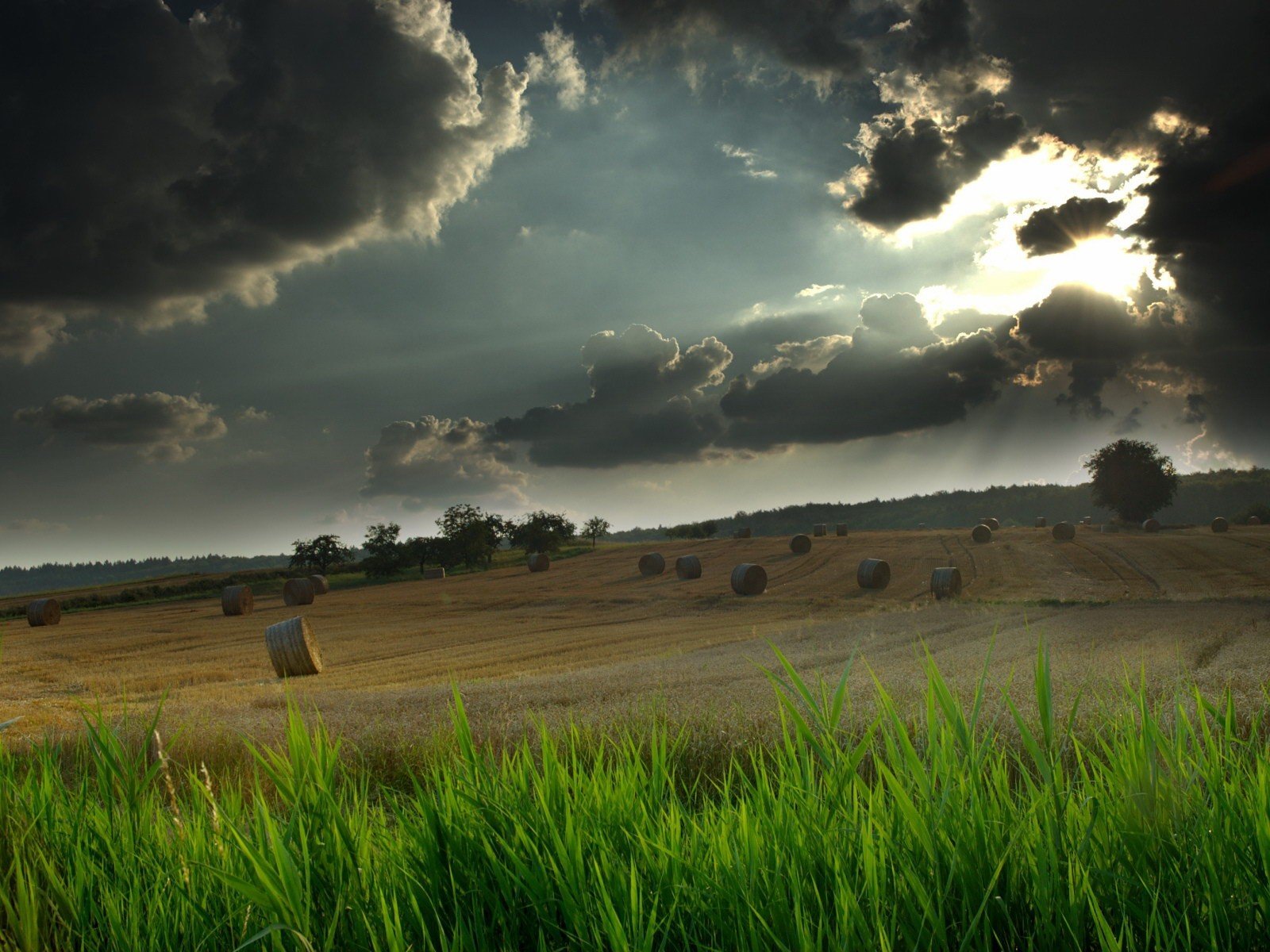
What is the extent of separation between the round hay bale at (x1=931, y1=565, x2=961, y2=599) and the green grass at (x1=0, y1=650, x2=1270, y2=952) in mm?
30476

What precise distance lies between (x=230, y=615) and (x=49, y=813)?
36.4 m

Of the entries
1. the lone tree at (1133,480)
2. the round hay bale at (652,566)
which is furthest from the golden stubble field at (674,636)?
the lone tree at (1133,480)

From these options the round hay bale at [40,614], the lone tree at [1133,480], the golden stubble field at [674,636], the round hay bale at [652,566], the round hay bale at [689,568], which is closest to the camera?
the golden stubble field at [674,636]

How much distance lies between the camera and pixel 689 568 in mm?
41219

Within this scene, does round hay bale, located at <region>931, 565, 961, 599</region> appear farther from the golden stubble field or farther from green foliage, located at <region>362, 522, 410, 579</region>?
green foliage, located at <region>362, 522, 410, 579</region>

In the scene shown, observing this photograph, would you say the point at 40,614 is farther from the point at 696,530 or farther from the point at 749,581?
the point at 696,530

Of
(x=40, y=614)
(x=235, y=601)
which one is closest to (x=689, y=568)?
(x=235, y=601)

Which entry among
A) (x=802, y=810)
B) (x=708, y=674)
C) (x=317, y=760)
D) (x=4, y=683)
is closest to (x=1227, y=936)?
(x=802, y=810)

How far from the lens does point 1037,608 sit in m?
20.4

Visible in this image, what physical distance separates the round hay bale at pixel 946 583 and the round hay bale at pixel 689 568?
12.6m

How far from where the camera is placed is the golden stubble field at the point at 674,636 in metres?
7.55

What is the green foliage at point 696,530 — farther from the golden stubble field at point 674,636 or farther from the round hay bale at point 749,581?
the round hay bale at point 749,581

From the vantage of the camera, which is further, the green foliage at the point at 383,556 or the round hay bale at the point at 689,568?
the green foliage at the point at 383,556

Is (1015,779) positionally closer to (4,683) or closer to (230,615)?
(4,683)
